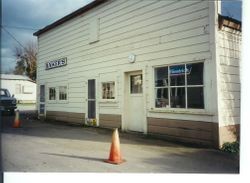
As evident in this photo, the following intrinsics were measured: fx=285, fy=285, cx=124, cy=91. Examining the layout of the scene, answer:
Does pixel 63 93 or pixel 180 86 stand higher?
pixel 180 86

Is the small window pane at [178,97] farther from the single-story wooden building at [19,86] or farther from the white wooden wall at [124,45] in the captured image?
the single-story wooden building at [19,86]

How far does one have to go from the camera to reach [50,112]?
773 cm

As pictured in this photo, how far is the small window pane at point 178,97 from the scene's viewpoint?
6.07 metres

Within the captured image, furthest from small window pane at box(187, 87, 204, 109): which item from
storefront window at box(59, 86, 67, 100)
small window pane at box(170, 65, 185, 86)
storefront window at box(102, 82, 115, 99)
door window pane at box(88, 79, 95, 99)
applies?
storefront window at box(59, 86, 67, 100)

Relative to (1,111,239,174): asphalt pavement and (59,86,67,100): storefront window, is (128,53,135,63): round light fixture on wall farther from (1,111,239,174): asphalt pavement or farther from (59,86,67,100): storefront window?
(59,86,67,100): storefront window

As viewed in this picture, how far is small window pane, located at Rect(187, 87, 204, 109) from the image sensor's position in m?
5.69

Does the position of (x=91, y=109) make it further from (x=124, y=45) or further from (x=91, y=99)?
(x=124, y=45)

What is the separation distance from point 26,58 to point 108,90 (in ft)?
10.9

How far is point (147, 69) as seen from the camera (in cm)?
683

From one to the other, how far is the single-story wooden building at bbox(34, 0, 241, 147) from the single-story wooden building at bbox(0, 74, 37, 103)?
0.26 metres

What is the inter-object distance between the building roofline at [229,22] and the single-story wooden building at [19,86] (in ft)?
11.5

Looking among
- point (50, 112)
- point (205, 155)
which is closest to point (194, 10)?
point (205, 155)

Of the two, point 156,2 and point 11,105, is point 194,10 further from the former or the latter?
point 11,105

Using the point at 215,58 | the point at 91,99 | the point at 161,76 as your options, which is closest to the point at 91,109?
the point at 91,99
